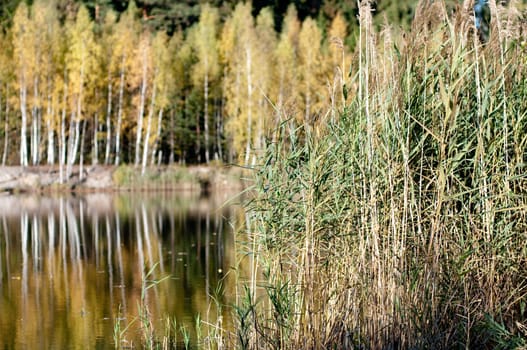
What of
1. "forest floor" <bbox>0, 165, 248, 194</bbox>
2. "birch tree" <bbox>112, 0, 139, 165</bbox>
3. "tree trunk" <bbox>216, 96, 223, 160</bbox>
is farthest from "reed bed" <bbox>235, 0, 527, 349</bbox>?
"tree trunk" <bbox>216, 96, 223, 160</bbox>

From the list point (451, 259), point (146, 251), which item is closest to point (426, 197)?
point (451, 259)

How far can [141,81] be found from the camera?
43.4 metres

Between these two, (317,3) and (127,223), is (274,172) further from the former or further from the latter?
(317,3)

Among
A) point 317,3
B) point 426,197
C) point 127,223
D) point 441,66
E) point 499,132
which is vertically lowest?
point 127,223

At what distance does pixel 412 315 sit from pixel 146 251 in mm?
12966

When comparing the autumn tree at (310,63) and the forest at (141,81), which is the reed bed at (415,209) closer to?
the forest at (141,81)

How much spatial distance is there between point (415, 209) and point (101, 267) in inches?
436

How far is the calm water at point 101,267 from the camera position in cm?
1080

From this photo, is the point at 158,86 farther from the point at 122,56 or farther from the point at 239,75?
the point at 239,75

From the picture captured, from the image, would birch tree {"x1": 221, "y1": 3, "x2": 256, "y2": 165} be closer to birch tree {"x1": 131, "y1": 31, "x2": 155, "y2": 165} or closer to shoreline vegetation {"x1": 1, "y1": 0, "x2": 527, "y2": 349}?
birch tree {"x1": 131, "y1": 31, "x2": 155, "y2": 165}

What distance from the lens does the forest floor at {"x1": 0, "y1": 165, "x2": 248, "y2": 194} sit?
37719 mm

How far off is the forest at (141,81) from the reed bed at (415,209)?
3045 centimetres

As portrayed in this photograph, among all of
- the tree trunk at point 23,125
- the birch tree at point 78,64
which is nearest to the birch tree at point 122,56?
the birch tree at point 78,64

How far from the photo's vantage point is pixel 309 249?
6.53 metres
